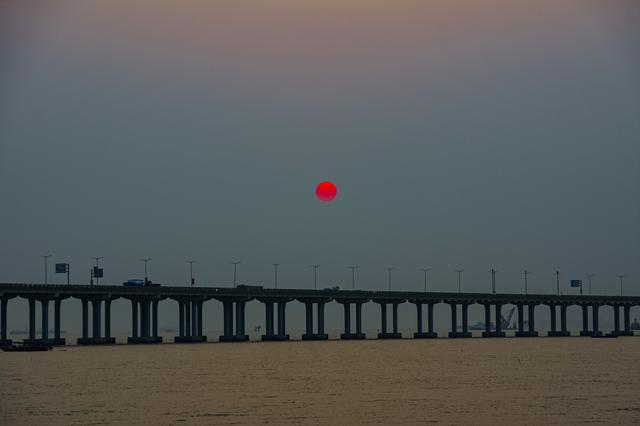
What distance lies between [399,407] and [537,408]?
9.87 meters

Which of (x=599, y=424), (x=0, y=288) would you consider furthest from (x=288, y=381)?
(x=0, y=288)

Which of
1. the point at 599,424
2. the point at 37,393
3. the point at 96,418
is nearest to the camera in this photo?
the point at 599,424

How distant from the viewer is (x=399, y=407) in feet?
312

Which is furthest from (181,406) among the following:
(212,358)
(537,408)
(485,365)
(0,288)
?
(0,288)

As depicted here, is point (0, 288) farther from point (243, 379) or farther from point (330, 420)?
point (330, 420)

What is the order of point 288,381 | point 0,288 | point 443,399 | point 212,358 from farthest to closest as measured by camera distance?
point 0,288
point 212,358
point 288,381
point 443,399

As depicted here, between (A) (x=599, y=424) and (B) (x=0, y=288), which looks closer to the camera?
→ (A) (x=599, y=424)

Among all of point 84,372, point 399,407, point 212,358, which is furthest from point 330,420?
point 212,358

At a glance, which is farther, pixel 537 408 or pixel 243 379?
pixel 243 379

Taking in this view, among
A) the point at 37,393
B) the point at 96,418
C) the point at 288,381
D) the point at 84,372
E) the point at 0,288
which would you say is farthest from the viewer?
the point at 0,288

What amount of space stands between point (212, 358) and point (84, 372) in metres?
39.0

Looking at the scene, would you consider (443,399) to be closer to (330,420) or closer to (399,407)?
(399,407)

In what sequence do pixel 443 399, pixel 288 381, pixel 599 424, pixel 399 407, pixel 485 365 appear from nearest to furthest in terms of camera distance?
pixel 599 424 → pixel 399 407 → pixel 443 399 → pixel 288 381 → pixel 485 365

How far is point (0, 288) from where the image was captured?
652 feet
